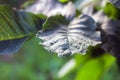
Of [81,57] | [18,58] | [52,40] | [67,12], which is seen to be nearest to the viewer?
[52,40]

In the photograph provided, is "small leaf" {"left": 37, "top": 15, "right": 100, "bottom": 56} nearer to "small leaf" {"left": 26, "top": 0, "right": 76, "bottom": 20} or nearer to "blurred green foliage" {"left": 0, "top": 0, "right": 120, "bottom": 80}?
"small leaf" {"left": 26, "top": 0, "right": 76, "bottom": 20}

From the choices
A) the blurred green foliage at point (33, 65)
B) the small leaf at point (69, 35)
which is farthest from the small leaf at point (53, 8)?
the blurred green foliage at point (33, 65)

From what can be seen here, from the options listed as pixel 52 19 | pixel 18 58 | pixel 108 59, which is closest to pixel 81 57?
pixel 108 59

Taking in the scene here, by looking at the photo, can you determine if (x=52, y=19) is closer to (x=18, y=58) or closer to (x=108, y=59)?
(x=108, y=59)

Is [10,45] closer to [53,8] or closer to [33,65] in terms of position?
[53,8]

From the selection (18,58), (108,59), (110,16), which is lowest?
(18,58)

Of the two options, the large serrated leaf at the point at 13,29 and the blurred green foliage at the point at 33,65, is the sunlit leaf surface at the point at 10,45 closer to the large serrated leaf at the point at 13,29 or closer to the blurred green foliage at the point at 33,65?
the large serrated leaf at the point at 13,29

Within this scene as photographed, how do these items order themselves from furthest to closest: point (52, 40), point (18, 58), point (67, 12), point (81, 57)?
point (18, 58) → point (81, 57) → point (67, 12) → point (52, 40)

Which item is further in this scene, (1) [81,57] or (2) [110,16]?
(1) [81,57]
